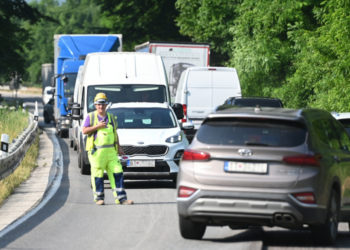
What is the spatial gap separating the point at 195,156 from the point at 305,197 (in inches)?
51.9

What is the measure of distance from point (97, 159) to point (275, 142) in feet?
17.0

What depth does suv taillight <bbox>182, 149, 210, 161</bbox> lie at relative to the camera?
1124 centimetres

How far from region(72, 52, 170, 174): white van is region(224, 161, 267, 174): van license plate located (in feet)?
37.4

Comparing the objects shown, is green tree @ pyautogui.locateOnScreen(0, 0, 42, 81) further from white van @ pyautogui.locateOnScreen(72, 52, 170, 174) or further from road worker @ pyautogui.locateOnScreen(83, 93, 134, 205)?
road worker @ pyautogui.locateOnScreen(83, 93, 134, 205)

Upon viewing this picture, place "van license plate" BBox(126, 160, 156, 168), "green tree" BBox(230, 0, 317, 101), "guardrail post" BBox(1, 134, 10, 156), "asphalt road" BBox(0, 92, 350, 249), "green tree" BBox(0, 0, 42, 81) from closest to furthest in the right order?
"asphalt road" BBox(0, 92, 350, 249) → "van license plate" BBox(126, 160, 156, 168) → "guardrail post" BBox(1, 134, 10, 156) → "green tree" BBox(230, 0, 317, 101) → "green tree" BBox(0, 0, 42, 81)

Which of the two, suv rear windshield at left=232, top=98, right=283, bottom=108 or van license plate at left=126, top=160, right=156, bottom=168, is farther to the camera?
suv rear windshield at left=232, top=98, right=283, bottom=108

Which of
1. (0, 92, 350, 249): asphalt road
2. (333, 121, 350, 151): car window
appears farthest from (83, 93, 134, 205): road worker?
(333, 121, 350, 151): car window

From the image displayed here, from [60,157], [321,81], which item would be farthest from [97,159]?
[321,81]

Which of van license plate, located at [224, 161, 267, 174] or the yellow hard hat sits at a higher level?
the yellow hard hat

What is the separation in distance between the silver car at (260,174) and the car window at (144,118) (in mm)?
8292

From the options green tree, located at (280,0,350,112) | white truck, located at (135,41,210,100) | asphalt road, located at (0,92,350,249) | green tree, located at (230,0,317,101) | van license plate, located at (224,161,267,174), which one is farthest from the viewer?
white truck, located at (135,41,210,100)

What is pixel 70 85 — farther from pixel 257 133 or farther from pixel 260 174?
pixel 260 174

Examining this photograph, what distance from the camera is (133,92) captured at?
75.9 feet

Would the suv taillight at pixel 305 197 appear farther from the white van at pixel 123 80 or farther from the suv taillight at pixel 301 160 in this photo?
the white van at pixel 123 80
